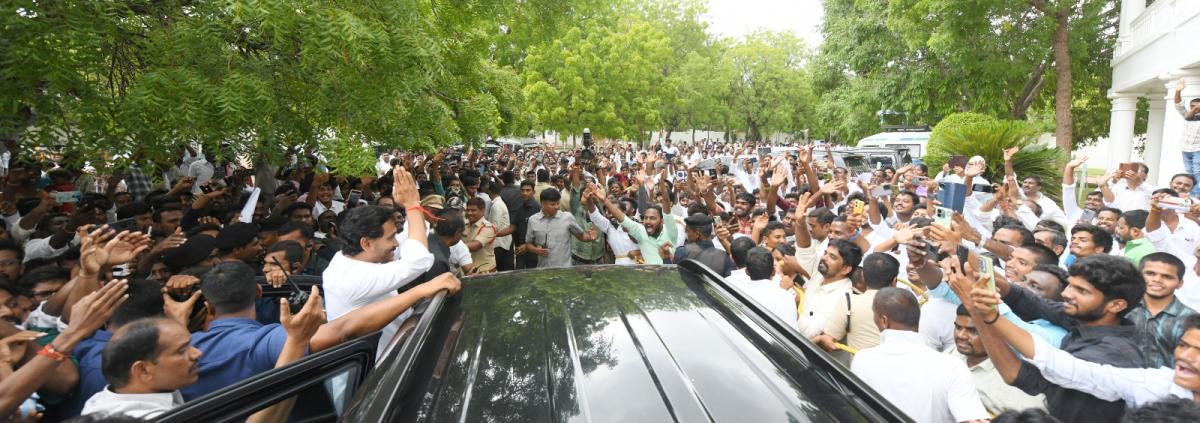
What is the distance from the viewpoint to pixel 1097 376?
95.8 inches

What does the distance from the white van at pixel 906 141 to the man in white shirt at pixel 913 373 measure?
15.6 metres

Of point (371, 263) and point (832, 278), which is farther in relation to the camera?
point (832, 278)

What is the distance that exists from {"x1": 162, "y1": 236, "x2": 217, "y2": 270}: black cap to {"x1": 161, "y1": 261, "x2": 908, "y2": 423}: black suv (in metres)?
2.56

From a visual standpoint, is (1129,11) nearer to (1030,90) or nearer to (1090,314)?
(1030,90)

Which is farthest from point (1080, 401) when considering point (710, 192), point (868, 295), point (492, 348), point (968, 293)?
point (710, 192)

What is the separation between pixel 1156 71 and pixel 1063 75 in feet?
12.6

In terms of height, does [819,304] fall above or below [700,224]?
below

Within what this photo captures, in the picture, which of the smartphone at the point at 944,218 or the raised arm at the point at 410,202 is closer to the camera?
the smartphone at the point at 944,218

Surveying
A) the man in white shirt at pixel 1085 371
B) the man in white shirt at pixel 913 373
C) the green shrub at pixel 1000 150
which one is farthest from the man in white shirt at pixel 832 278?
the green shrub at pixel 1000 150

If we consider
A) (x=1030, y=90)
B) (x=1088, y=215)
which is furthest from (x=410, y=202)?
(x=1030, y=90)

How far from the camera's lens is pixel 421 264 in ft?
9.66

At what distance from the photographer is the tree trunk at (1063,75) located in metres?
16.0

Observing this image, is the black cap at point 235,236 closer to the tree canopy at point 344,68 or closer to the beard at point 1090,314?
the tree canopy at point 344,68

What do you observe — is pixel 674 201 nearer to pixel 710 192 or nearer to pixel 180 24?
pixel 710 192
